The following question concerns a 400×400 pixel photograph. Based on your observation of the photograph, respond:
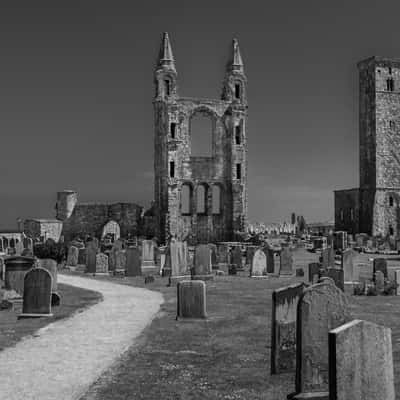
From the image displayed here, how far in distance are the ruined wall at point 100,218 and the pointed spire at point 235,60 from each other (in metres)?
13.4

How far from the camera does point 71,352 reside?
870 centimetres

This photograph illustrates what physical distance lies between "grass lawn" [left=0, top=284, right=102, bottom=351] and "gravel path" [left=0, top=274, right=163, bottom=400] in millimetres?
256

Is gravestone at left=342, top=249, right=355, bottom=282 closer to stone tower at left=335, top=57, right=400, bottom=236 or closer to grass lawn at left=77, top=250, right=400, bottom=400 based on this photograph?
grass lawn at left=77, top=250, right=400, bottom=400

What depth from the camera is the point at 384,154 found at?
48.2 m

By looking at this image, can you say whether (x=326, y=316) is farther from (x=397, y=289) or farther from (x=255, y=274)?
(x=255, y=274)

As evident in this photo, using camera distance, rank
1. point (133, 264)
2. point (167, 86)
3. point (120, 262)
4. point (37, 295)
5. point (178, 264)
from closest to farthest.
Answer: point (37, 295) < point (178, 264) < point (133, 264) < point (120, 262) < point (167, 86)

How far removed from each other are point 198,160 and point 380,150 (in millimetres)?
15547

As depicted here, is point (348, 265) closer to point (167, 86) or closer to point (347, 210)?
point (167, 86)

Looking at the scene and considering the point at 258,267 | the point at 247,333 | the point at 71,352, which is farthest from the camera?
the point at 258,267

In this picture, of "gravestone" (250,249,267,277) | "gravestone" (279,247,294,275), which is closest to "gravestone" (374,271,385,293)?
"gravestone" (250,249,267,277)

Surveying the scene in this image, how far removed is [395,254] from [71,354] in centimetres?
2758

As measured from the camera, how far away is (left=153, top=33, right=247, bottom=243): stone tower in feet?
142

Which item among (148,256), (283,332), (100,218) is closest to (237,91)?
(100,218)

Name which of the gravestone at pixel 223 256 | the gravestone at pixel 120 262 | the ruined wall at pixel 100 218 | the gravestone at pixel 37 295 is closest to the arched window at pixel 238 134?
the ruined wall at pixel 100 218
